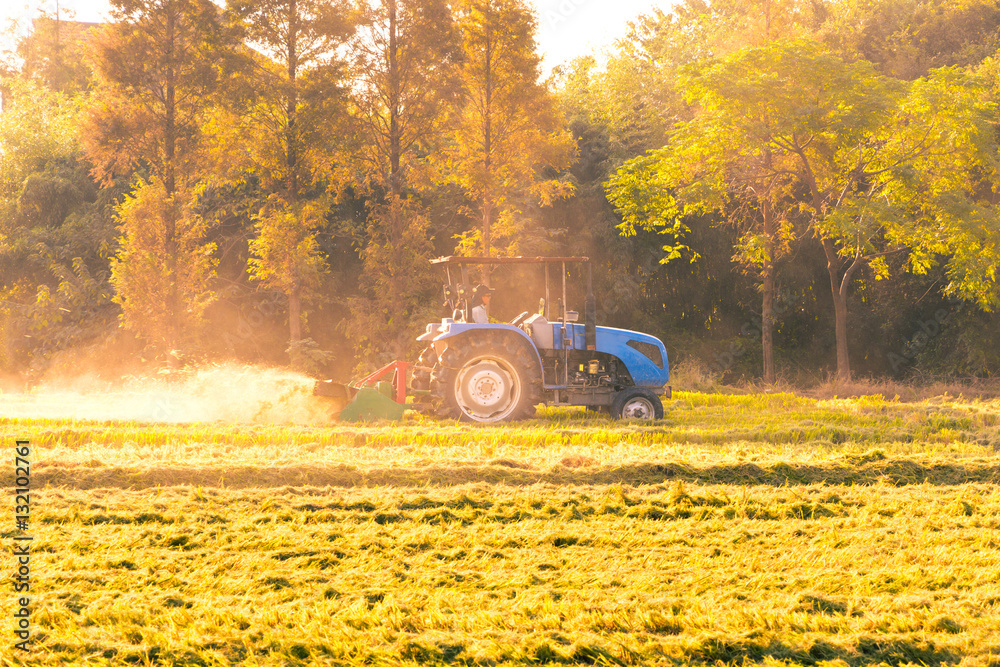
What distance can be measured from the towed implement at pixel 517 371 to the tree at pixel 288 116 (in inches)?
250

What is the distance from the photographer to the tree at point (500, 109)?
48.3 ft

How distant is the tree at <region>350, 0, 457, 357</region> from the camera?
15.2 m

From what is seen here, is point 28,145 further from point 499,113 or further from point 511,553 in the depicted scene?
point 511,553

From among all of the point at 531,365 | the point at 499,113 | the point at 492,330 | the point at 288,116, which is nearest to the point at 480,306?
the point at 492,330

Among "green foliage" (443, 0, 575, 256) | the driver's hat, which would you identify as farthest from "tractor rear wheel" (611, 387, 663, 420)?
"green foliage" (443, 0, 575, 256)

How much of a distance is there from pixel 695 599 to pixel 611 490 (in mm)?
2051

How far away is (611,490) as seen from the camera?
5.47m

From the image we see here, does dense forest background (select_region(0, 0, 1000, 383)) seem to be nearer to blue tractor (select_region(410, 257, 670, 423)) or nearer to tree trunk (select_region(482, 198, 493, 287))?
tree trunk (select_region(482, 198, 493, 287))

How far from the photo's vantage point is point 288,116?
1575 centimetres

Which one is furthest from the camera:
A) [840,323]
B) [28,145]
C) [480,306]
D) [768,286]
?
[28,145]

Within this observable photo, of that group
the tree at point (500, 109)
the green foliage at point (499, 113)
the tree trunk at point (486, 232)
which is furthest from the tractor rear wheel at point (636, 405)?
the green foliage at point (499, 113)

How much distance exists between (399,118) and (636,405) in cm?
865

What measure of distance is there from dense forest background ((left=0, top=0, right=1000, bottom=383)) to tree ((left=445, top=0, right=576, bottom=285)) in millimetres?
47

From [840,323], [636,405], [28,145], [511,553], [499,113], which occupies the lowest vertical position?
[511,553]
